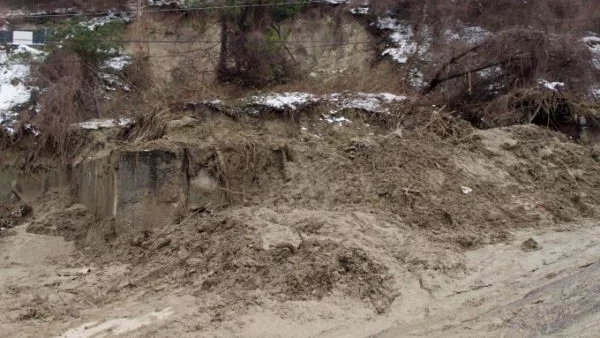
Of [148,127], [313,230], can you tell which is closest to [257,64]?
[148,127]

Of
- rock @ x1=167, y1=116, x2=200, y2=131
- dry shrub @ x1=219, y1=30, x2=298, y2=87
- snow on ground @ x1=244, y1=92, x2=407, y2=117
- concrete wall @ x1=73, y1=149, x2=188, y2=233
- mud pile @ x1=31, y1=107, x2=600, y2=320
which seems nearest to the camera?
mud pile @ x1=31, y1=107, x2=600, y2=320

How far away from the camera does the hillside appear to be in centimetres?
769

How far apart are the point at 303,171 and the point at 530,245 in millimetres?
3823

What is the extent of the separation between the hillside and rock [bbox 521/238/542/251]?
3cm

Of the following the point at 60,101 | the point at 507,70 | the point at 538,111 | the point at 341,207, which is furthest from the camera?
the point at 507,70

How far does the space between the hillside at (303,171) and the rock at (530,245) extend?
0.09ft

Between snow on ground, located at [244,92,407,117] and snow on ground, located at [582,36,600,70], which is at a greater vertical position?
snow on ground, located at [582,36,600,70]

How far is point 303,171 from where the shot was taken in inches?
427

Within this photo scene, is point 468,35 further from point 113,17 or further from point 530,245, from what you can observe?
point 113,17

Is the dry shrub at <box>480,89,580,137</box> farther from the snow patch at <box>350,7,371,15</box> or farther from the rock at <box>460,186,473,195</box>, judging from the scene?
the snow patch at <box>350,7,371,15</box>

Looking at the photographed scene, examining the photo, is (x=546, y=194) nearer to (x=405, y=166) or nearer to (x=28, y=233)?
(x=405, y=166)

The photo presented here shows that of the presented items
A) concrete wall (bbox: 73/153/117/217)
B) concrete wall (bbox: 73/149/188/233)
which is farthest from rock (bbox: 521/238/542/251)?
concrete wall (bbox: 73/153/117/217)

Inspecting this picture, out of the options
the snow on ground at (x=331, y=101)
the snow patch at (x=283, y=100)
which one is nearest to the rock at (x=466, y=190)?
the snow on ground at (x=331, y=101)

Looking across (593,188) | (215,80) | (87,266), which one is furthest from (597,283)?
(215,80)
